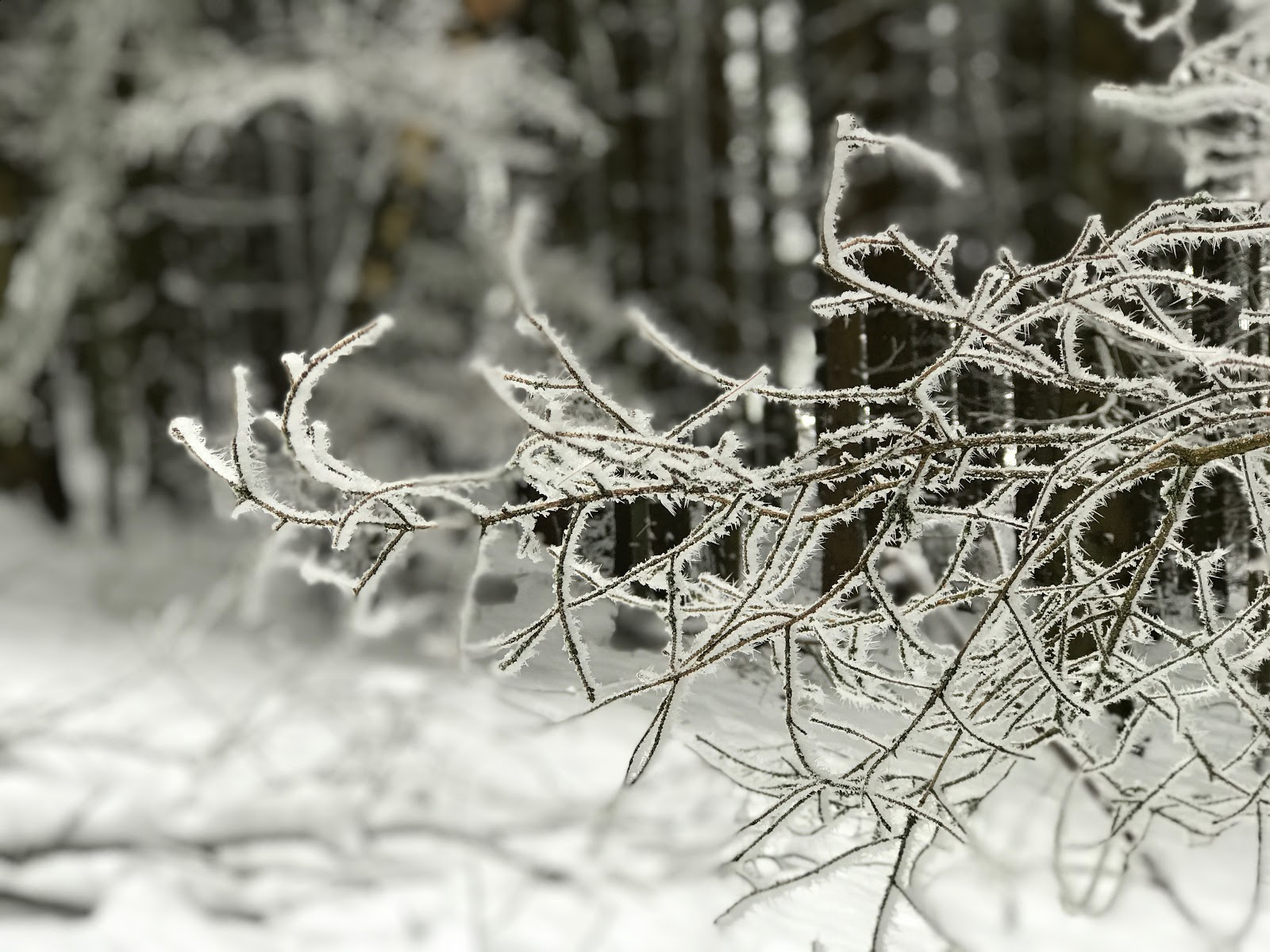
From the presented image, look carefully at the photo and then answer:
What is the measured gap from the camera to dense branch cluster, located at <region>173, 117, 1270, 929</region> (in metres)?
1.00

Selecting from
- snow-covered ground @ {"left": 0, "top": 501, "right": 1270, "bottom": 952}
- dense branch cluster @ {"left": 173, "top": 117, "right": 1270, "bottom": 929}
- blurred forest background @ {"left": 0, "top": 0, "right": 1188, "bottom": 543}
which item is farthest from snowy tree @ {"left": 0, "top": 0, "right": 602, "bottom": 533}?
dense branch cluster @ {"left": 173, "top": 117, "right": 1270, "bottom": 929}

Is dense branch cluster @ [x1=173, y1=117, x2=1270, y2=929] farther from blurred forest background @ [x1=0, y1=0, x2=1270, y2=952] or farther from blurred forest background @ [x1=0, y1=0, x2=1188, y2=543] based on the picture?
blurred forest background @ [x1=0, y1=0, x2=1188, y2=543]

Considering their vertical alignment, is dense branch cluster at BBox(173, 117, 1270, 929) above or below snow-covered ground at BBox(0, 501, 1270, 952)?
above

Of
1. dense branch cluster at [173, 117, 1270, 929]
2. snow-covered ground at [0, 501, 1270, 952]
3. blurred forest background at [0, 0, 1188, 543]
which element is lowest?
snow-covered ground at [0, 501, 1270, 952]

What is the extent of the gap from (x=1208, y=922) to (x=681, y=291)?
7.88 meters

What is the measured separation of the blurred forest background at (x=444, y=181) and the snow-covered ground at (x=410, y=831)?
1.15 meters

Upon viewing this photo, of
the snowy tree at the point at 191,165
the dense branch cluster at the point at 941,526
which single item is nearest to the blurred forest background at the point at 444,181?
the snowy tree at the point at 191,165

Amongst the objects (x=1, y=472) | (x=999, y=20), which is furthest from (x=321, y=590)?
(x=999, y=20)

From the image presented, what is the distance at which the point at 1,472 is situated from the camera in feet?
25.1

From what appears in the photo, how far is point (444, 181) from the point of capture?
7.39m

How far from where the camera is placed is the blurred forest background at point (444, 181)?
6.13 m

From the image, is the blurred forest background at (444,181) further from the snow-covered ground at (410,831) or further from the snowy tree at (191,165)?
the snow-covered ground at (410,831)

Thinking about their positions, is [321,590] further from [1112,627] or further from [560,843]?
[1112,627]

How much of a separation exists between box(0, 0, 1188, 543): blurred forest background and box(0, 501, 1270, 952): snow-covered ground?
1151mm
